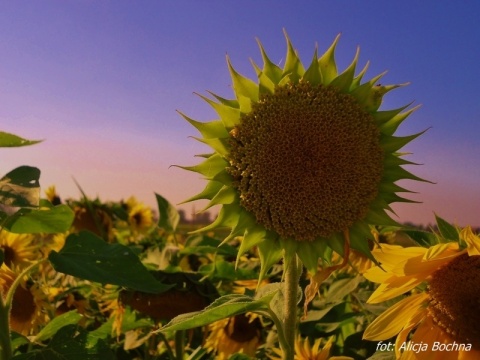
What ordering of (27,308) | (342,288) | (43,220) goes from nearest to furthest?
1. (43,220)
2. (342,288)
3. (27,308)

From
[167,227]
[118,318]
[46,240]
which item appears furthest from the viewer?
[46,240]

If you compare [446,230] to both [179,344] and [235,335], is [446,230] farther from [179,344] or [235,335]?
[235,335]

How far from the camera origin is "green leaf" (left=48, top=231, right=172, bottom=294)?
1573 mm

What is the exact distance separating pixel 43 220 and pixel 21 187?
0.42m

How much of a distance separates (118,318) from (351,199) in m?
1.30

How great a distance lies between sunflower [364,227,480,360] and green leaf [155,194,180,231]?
49.2 inches

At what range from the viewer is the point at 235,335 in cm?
283

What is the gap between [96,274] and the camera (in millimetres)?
1583

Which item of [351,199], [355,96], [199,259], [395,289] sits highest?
[355,96]

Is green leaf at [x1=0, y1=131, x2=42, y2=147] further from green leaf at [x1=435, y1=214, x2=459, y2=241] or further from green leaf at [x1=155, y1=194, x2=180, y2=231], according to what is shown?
green leaf at [x1=155, y1=194, x2=180, y2=231]

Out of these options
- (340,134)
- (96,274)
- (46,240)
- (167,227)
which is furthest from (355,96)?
(46,240)

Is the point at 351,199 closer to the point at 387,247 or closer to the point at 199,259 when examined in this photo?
the point at 387,247

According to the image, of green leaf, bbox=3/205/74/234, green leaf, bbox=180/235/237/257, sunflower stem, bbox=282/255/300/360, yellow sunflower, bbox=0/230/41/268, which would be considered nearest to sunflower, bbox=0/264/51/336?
yellow sunflower, bbox=0/230/41/268

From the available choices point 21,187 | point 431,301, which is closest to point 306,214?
point 431,301
